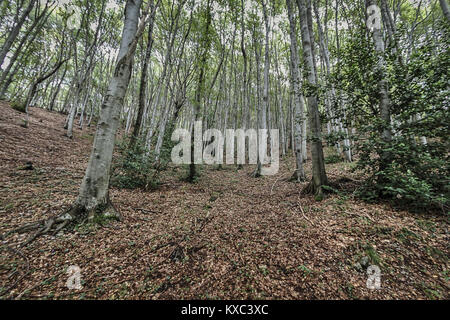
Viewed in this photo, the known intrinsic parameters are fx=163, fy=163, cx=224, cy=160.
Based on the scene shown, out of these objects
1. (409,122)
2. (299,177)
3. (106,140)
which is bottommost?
(299,177)

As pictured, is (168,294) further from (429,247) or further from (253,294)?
(429,247)

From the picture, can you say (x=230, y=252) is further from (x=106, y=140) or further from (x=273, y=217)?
(x=106, y=140)

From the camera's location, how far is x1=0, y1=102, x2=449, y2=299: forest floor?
6.82ft

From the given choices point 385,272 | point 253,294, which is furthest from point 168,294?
point 385,272

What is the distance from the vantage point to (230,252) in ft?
9.62

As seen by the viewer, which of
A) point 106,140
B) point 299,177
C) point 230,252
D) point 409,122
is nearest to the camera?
point 230,252

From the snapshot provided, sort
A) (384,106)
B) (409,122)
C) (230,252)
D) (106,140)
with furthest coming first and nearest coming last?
(384,106), (409,122), (106,140), (230,252)

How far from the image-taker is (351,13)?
10703mm

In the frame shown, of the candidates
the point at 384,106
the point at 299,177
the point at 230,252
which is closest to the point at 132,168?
the point at 230,252

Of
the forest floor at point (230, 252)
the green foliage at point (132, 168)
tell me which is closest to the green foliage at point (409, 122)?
the forest floor at point (230, 252)

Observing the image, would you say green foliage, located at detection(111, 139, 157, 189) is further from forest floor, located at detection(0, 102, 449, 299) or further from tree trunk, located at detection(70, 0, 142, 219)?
tree trunk, located at detection(70, 0, 142, 219)

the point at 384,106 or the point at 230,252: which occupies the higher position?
the point at 384,106
